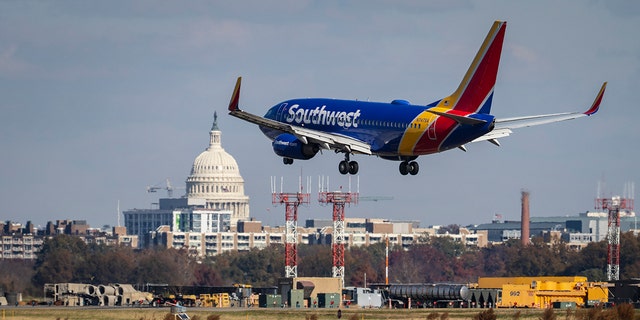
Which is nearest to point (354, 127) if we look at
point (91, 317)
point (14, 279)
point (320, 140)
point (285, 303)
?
point (320, 140)

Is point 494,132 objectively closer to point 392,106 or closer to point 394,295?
point 392,106

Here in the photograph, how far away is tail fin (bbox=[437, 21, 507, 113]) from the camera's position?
4326 inches

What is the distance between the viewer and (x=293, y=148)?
115 metres

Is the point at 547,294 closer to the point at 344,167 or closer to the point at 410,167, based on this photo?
the point at 410,167

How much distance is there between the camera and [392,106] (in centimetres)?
11244

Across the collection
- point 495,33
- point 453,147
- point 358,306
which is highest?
point 495,33

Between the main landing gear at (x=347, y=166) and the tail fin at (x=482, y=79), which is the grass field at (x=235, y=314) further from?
the tail fin at (x=482, y=79)

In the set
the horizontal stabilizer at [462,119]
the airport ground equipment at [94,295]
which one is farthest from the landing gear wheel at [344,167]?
the airport ground equipment at [94,295]

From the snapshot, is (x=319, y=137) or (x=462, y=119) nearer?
(x=462, y=119)

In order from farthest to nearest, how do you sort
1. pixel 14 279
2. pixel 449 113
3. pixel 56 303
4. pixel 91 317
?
pixel 14 279
pixel 56 303
pixel 91 317
pixel 449 113

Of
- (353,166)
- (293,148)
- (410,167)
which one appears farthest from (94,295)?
(410,167)

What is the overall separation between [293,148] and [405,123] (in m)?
9.34

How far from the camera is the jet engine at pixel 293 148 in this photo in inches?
4518

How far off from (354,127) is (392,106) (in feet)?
9.96
